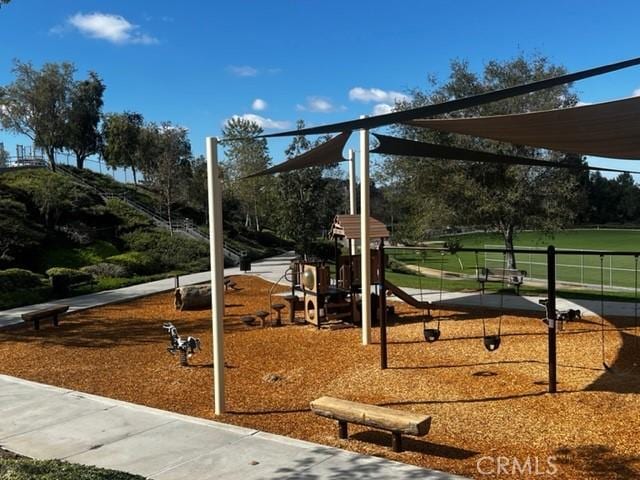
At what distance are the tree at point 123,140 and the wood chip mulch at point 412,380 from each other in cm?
4160

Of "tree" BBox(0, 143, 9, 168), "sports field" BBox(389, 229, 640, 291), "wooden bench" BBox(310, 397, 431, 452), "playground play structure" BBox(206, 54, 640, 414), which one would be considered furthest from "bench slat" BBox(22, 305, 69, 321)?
"tree" BBox(0, 143, 9, 168)

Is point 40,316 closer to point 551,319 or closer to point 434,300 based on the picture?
point 434,300

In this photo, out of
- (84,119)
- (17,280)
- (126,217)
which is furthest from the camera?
(84,119)

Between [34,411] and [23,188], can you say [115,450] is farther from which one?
[23,188]

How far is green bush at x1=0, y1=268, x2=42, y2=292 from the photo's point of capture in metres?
19.0

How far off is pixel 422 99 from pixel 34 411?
16530mm

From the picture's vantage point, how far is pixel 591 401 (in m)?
6.76

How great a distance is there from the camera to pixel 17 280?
1955 centimetres

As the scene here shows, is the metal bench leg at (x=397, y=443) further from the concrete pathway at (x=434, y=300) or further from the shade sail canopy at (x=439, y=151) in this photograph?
the concrete pathway at (x=434, y=300)

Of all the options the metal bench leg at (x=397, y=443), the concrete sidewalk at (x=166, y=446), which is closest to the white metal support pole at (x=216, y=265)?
the concrete sidewalk at (x=166, y=446)

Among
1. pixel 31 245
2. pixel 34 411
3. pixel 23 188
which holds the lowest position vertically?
pixel 34 411

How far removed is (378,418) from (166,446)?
2.14 m

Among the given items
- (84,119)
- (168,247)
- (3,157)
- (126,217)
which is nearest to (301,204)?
(168,247)

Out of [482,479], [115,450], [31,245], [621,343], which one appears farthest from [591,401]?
[31,245]
